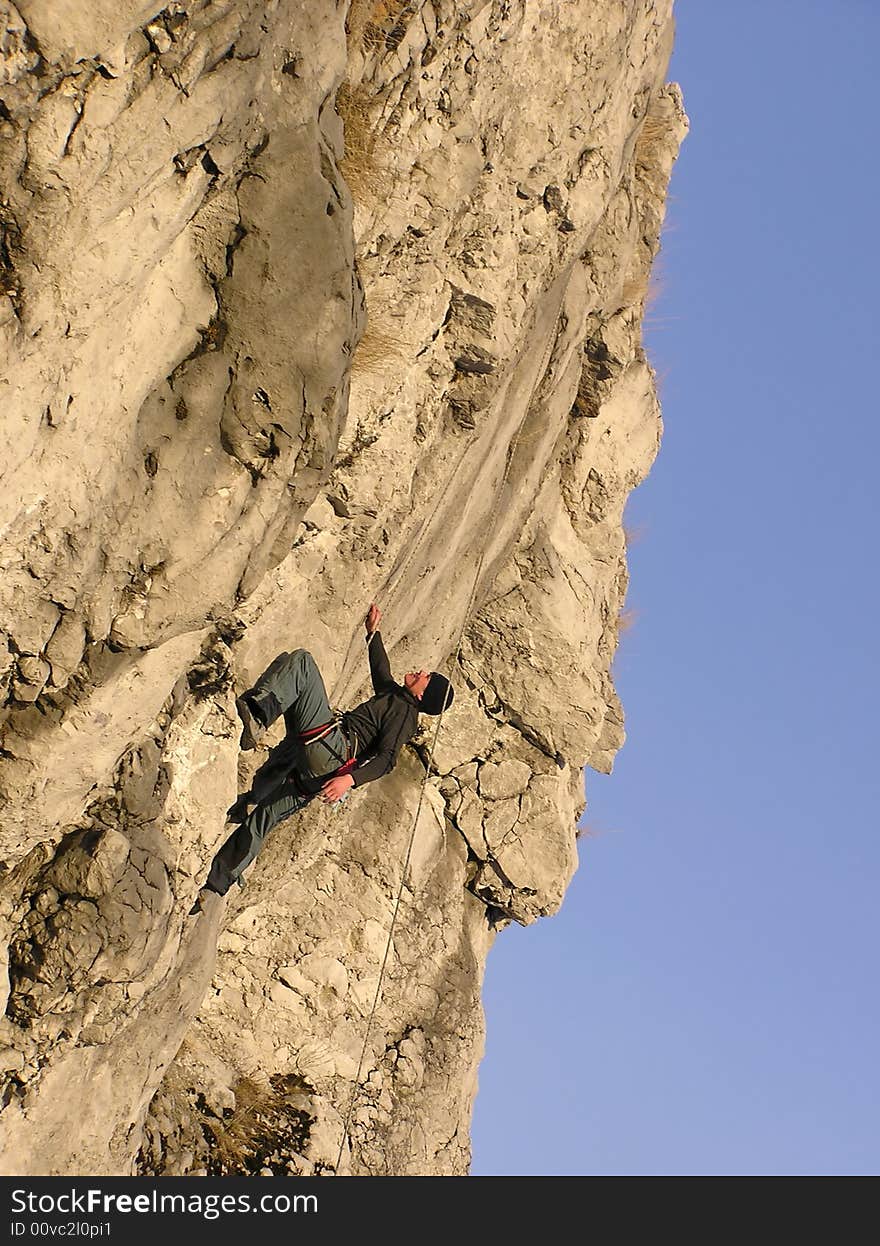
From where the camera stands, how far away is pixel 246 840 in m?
9.07

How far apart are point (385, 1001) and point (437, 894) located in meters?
1.17

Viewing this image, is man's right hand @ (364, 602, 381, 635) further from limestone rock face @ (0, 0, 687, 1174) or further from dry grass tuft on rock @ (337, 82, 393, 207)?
dry grass tuft on rock @ (337, 82, 393, 207)

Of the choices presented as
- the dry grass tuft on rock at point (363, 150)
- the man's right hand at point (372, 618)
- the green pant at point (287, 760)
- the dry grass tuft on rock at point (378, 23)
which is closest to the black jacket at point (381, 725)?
the green pant at point (287, 760)

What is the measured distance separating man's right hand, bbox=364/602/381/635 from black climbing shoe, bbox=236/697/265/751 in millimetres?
1155

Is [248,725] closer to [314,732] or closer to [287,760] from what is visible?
[314,732]

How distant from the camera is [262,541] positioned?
7.12m

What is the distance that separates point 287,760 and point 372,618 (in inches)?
47.1

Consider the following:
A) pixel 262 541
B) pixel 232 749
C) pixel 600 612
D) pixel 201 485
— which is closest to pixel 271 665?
A: pixel 232 749

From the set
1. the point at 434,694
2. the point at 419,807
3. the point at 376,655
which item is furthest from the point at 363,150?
the point at 419,807

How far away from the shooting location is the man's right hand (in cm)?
942

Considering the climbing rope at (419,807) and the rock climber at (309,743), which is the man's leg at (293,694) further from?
the climbing rope at (419,807)

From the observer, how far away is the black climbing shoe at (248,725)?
27.7 ft

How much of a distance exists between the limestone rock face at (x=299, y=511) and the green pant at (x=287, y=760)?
187 mm
